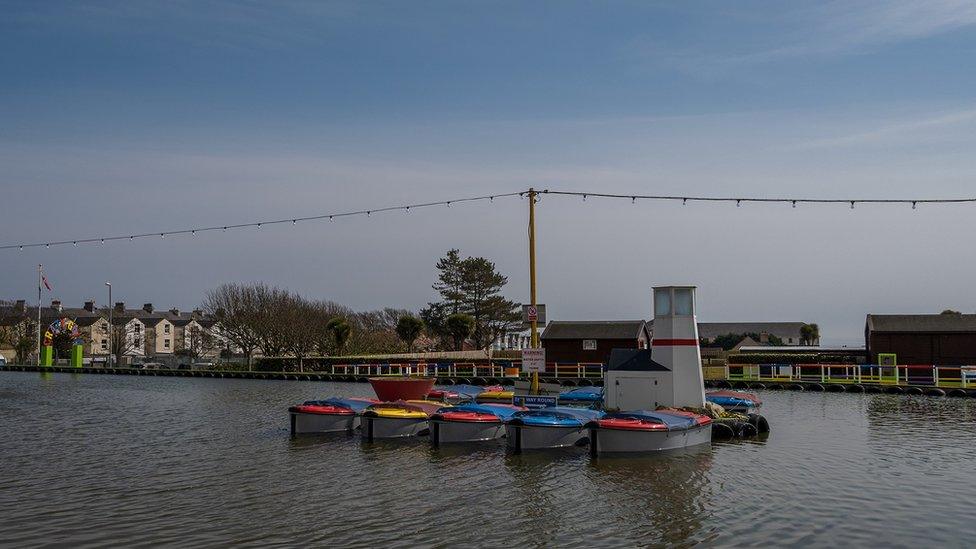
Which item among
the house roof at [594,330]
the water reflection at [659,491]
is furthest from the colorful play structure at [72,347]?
the water reflection at [659,491]

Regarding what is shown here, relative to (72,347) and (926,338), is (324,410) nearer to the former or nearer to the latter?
(926,338)

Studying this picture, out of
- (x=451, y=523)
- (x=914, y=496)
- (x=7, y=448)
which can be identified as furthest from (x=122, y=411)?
(x=914, y=496)

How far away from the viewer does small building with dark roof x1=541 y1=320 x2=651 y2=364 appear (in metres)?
63.0

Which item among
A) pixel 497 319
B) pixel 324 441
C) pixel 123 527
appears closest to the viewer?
pixel 123 527

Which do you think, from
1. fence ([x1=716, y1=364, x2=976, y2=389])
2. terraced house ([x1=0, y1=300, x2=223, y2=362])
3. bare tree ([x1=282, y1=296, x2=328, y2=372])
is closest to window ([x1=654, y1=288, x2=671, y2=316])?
fence ([x1=716, y1=364, x2=976, y2=389])

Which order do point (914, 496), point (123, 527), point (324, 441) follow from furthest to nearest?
point (324, 441)
point (914, 496)
point (123, 527)

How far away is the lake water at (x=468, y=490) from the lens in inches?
665

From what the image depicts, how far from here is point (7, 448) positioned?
94.1 ft

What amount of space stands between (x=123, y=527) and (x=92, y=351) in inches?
5184

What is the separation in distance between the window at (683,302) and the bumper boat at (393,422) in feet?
31.6

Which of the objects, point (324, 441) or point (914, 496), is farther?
point (324, 441)

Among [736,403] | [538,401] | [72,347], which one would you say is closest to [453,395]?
[538,401]

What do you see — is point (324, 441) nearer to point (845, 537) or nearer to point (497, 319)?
point (845, 537)

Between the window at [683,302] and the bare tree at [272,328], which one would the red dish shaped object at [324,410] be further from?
the bare tree at [272,328]
